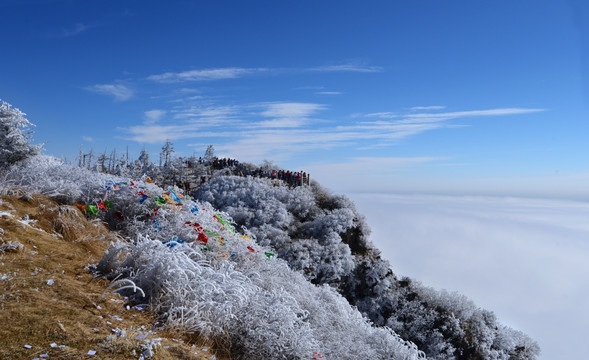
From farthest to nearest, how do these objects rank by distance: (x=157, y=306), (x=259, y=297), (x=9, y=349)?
1. (x=259, y=297)
2. (x=157, y=306)
3. (x=9, y=349)

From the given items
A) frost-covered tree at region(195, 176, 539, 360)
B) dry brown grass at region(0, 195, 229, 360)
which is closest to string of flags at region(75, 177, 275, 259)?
dry brown grass at region(0, 195, 229, 360)

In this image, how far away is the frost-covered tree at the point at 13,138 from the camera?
39.6 ft

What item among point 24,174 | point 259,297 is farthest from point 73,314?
point 24,174

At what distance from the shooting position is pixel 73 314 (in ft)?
12.5

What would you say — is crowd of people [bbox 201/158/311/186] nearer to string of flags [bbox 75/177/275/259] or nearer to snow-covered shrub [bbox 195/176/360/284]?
snow-covered shrub [bbox 195/176/360/284]

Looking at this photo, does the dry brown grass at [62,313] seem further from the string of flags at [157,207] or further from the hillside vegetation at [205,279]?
the string of flags at [157,207]

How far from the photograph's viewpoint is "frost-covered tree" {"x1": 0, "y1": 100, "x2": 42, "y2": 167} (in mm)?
12062

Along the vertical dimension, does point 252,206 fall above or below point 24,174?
below

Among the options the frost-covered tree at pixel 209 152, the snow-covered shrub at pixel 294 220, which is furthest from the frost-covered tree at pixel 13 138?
the frost-covered tree at pixel 209 152

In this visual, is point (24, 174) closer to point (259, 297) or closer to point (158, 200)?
point (158, 200)

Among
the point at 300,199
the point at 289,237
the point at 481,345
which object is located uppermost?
the point at 300,199

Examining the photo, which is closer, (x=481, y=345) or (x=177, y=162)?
(x=481, y=345)

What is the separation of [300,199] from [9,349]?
1217 inches

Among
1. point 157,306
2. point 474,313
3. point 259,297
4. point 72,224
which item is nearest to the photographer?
point 157,306
